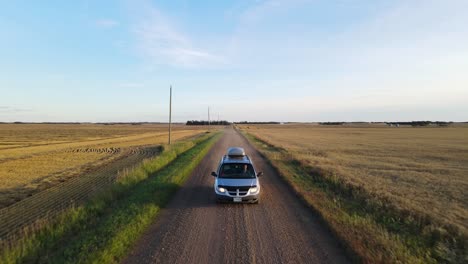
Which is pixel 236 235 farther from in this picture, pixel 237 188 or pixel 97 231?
pixel 97 231

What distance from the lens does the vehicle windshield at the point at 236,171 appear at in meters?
11.3

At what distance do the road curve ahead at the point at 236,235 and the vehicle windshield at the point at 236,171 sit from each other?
1.03 meters

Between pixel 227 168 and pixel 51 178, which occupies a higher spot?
pixel 227 168

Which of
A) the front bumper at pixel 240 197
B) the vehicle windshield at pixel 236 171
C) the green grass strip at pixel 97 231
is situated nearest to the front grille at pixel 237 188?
the front bumper at pixel 240 197

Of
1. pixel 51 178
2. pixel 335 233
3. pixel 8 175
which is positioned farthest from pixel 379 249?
pixel 8 175

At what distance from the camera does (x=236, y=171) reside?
11602 mm

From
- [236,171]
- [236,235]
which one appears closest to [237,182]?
[236,171]

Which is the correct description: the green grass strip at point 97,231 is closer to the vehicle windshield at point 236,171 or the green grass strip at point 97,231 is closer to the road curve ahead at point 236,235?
the road curve ahead at point 236,235

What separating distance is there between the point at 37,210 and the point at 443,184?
18.4 metres

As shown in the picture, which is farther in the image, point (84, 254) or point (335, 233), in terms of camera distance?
point (335, 233)

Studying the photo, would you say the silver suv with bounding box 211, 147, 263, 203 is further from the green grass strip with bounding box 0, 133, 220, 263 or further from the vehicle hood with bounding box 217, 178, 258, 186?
the green grass strip with bounding box 0, 133, 220, 263

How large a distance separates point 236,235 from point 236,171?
425 cm

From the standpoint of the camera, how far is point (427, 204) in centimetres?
1121

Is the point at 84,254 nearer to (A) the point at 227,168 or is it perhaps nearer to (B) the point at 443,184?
(A) the point at 227,168
